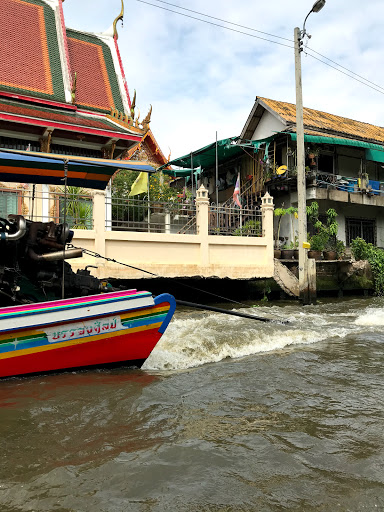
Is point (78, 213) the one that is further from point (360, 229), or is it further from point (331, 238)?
point (360, 229)

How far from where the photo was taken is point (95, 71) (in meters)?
15.0

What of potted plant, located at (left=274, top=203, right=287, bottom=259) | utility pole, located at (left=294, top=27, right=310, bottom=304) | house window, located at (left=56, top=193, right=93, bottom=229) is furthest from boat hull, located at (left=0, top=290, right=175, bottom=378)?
potted plant, located at (left=274, top=203, right=287, bottom=259)

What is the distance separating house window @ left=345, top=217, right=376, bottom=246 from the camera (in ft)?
62.6

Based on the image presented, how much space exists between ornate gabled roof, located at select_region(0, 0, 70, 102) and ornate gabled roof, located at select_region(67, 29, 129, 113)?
0.64 metres

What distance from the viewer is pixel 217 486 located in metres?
2.30

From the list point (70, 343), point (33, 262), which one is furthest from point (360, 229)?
point (70, 343)

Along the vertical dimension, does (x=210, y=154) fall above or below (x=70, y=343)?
above

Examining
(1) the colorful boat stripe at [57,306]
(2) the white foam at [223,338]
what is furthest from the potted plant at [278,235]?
(1) the colorful boat stripe at [57,306]

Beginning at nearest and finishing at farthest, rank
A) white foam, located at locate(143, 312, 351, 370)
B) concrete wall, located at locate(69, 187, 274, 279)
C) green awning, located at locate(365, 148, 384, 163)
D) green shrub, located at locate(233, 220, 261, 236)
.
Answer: white foam, located at locate(143, 312, 351, 370), concrete wall, located at locate(69, 187, 274, 279), green shrub, located at locate(233, 220, 261, 236), green awning, located at locate(365, 148, 384, 163)

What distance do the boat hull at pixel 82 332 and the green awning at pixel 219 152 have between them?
41.6 feet

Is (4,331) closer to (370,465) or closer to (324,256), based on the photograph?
(370,465)

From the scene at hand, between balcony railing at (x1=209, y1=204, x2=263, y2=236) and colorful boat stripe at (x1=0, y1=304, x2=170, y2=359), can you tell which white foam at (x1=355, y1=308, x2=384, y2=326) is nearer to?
balcony railing at (x1=209, y1=204, x2=263, y2=236)

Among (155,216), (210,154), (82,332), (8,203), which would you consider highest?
(210,154)

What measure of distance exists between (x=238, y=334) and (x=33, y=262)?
351cm
